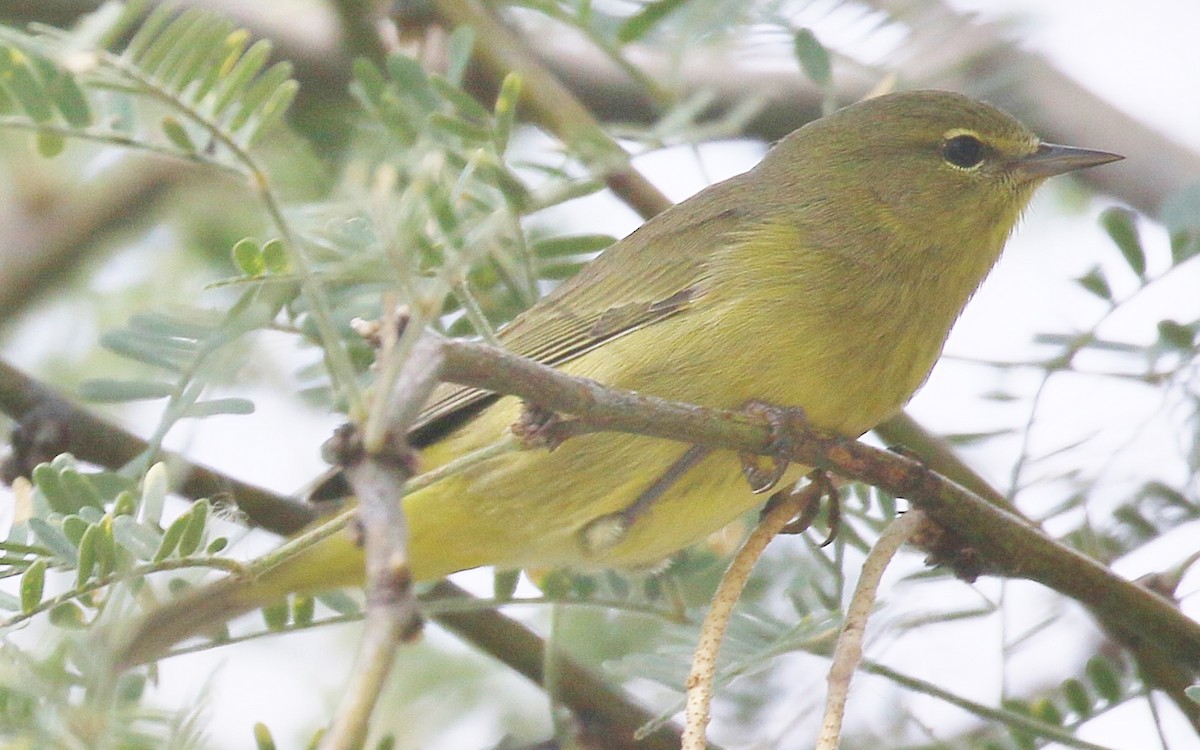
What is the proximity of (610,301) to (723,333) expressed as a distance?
19.6 inches

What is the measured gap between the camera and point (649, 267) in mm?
3852

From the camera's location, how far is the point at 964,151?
4.17m

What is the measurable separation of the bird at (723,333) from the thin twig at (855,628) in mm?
730

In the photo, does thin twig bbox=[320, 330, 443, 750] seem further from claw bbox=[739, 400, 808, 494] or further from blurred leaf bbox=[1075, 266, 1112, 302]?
blurred leaf bbox=[1075, 266, 1112, 302]

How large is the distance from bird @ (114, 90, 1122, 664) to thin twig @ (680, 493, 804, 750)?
0.49 metres

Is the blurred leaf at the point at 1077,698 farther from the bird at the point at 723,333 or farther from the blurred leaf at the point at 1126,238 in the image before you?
the blurred leaf at the point at 1126,238

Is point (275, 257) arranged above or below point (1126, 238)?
below

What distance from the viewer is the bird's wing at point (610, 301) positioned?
3.67m

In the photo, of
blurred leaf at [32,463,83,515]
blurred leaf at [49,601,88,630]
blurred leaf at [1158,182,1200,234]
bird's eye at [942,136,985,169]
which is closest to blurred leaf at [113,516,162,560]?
blurred leaf at [49,601,88,630]

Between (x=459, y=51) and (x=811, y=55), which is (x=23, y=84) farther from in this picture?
(x=811, y=55)

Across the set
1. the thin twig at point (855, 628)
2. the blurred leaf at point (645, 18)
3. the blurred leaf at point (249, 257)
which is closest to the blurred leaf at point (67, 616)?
the blurred leaf at point (249, 257)

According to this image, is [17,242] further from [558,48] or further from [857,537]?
[857,537]

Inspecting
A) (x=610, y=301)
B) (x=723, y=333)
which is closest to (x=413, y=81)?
(x=610, y=301)

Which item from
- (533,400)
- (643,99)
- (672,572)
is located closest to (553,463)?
(672,572)
